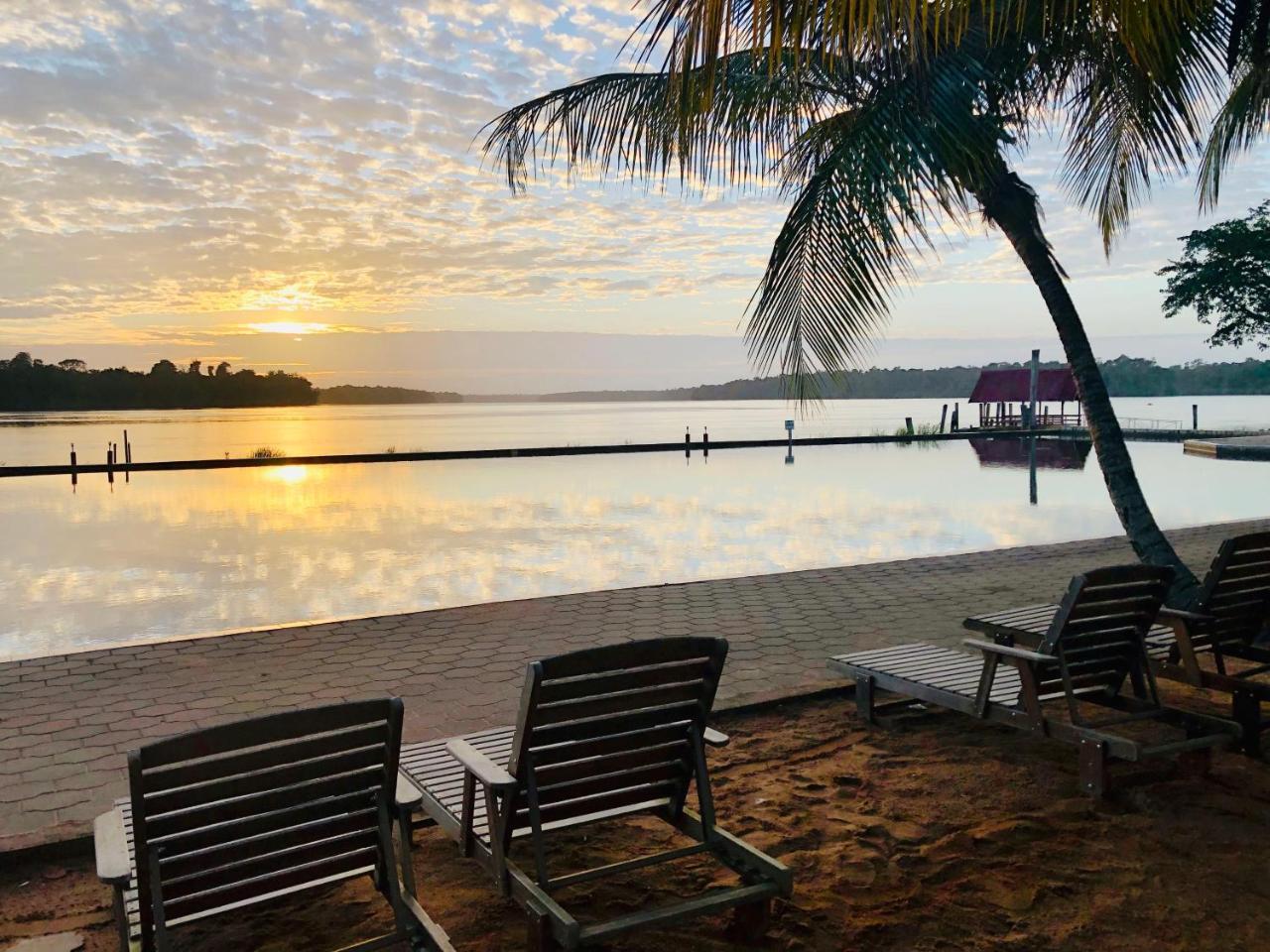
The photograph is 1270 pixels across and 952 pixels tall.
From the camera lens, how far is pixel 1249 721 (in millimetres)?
4098

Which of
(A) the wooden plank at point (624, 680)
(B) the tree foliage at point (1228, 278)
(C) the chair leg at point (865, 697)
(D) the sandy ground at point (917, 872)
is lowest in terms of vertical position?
(D) the sandy ground at point (917, 872)

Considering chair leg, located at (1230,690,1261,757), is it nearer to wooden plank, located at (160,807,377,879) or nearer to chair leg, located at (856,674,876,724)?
chair leg, located at (856,674,876,724)

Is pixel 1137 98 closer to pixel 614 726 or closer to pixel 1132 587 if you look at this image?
pixel 1132 587

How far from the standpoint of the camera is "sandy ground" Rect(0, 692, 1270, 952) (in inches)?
110

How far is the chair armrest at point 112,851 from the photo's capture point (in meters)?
2.19

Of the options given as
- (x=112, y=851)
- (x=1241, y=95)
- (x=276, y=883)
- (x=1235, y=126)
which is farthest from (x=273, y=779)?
(x=1235, y=126)

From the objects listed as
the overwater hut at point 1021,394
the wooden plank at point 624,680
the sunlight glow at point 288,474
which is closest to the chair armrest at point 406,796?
the wooden plank at point 624,680

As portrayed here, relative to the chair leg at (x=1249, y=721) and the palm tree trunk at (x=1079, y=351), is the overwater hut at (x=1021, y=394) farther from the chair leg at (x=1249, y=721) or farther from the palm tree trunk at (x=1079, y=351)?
the chair leg at (x=1249, y=721)

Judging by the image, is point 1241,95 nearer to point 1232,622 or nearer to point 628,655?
point 1232,622

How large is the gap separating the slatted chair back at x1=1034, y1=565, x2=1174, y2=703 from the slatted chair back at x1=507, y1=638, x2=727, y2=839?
1.62m

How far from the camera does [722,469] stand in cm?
3150

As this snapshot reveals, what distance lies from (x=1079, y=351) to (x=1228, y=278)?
31.4 m

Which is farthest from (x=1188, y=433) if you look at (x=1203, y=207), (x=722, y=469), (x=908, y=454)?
(x=1203, y=207)

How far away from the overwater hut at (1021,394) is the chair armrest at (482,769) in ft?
168
